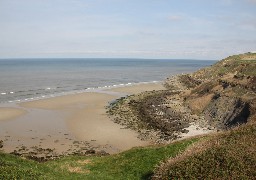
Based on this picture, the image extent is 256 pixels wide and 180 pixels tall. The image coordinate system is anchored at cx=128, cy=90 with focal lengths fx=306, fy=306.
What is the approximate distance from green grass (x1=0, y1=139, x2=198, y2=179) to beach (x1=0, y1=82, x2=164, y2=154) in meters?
13.2

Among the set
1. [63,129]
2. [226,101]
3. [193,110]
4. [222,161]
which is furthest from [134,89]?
[222,161]

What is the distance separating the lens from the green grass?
2353cm

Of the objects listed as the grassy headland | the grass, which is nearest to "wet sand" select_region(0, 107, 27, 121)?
the grassy headland

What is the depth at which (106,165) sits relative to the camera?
89.9ft

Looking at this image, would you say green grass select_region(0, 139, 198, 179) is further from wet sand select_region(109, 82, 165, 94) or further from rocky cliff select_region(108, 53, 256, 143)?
wet sand select_region(109, 82, 165, 94)

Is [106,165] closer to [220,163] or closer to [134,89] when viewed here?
[220,163]

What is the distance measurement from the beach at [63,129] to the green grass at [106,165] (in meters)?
13.2

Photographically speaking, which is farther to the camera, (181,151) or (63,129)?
(63,129)

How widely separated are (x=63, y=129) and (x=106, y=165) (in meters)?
26.5

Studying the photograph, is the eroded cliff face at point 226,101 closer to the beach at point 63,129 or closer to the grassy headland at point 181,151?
the grassy headland at point 181,151

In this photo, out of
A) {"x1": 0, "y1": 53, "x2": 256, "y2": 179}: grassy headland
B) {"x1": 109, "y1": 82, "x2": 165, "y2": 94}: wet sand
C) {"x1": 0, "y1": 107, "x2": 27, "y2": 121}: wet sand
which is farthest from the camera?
{"x1": 109, "y1": 82, "x2": 165, "y2": 94}: wet sand

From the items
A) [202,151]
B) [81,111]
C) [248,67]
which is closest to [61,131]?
Result: [81,111]

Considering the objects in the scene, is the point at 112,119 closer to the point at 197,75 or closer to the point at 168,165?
the point at 168,165

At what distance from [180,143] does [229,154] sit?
1018 centimetres
